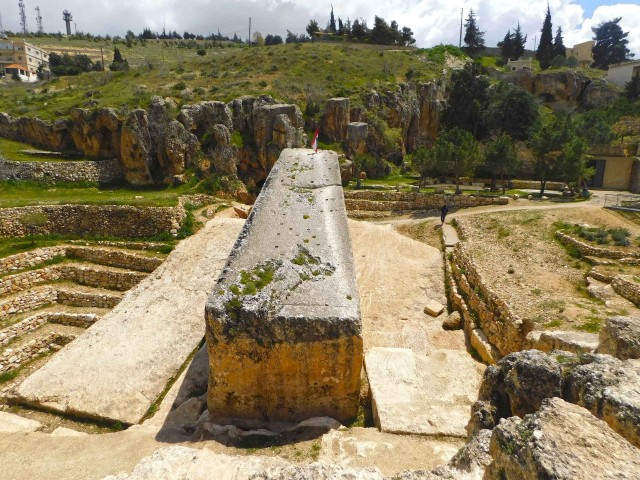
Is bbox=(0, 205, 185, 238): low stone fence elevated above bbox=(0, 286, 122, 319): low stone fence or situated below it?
above

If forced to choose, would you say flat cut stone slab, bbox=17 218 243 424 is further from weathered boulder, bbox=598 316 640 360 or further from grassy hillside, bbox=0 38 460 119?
grassy hillside, bbox=0 38 460 119

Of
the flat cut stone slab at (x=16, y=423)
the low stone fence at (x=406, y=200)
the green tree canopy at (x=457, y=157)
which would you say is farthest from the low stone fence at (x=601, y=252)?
the flat cut stone slab at (x=16, y=423)

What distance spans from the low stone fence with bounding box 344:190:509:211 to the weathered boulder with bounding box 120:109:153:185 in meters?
12.5

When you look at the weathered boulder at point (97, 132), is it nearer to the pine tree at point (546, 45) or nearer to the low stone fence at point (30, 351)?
the low stone fence at point (30, 351)

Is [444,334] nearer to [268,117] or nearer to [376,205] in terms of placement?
[376,205]

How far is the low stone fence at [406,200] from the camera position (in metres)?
24.8

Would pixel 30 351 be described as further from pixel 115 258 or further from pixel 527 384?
pixel 527 384

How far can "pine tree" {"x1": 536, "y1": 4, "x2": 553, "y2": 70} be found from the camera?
63344mm

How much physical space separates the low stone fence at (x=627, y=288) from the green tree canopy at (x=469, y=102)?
3474 cm

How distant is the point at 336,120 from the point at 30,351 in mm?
27967

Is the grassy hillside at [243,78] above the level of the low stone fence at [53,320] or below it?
above

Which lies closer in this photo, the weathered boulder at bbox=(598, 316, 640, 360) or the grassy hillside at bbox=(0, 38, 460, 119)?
the weathered boulder at bbox=(598, 316, 640, 360)

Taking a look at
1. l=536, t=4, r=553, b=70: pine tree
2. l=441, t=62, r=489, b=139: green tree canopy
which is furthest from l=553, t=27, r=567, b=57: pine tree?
l=441, t=62, r=489, b=139: green tree canopy

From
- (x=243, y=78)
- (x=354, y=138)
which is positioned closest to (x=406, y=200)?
(x=354, y=138)
